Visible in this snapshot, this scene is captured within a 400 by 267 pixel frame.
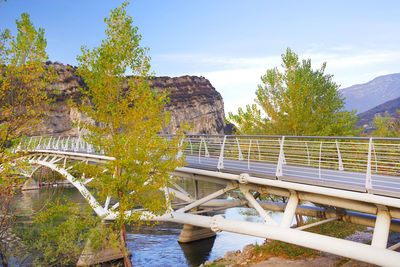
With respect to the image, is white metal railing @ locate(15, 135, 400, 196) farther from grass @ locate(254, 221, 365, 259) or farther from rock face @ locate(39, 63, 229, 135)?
rock face @ locate(39, 63, 229, 135)

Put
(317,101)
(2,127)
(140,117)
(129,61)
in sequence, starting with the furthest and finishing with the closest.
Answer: (317,101) → (129,61) → (140,117) → (2,127)

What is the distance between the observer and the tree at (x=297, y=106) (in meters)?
17.0

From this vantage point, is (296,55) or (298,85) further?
(296,55)

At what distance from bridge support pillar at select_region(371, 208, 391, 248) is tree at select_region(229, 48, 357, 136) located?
925 cm

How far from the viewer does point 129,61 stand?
11.7 m

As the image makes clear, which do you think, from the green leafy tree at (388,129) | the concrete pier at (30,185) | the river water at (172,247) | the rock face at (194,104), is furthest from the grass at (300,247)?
the rock face at (194,104)

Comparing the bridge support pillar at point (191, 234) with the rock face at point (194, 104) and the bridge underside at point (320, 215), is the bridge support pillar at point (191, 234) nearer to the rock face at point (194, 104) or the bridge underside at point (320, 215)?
the bridge underside at point (320, 215)

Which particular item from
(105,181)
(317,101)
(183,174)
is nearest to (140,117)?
(105,181)

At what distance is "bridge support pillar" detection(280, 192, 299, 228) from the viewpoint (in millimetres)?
8539

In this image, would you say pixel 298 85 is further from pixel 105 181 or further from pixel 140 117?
pixel 105 181

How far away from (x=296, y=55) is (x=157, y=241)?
44.2 ft

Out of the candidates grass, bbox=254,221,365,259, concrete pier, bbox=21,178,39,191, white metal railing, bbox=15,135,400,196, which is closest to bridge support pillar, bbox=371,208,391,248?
white metal railing, bbox=15,135,400,196

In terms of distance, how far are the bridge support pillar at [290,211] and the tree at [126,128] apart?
Result: 3.65 m

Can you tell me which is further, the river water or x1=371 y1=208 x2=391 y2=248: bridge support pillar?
the river water
